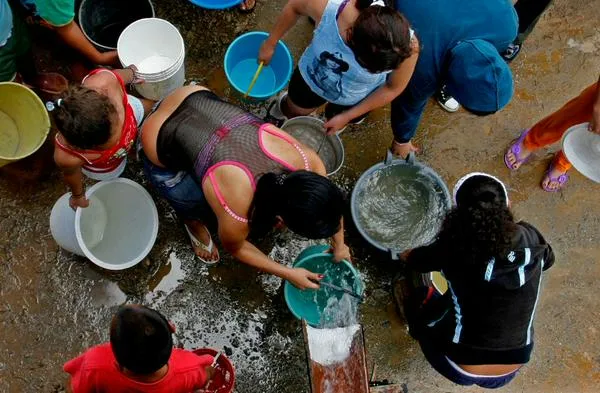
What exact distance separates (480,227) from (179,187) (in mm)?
1394

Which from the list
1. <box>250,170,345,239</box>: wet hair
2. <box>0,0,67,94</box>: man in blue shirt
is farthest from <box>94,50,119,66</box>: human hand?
<box>250,170,345,239</box>: wet hair

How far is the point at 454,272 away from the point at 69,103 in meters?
1.76

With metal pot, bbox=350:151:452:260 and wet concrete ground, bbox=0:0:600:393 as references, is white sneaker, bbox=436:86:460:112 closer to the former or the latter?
wet concrete ground, bbox=0:0:600:393

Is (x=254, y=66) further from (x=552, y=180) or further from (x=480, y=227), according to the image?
(x=552, y=180)

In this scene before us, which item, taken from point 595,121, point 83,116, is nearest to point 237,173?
point 83,116

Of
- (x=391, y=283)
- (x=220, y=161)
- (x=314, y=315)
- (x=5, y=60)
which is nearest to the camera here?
(x=220, y=161)

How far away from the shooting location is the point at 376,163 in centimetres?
374

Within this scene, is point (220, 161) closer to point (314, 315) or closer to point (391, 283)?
point (314, 315)

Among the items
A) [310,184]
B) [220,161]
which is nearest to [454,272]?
[310,184]

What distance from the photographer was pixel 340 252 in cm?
306

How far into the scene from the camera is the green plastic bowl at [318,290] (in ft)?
10.5

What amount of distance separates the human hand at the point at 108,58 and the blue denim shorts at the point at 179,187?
66 cm

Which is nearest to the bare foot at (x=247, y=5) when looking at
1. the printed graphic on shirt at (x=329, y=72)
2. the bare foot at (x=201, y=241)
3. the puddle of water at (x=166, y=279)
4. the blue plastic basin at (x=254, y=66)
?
the blue plastic basin at (x=254, y=66)

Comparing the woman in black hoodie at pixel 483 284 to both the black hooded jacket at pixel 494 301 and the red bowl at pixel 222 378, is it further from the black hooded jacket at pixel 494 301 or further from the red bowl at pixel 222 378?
the red bowl at pixel 222 378
